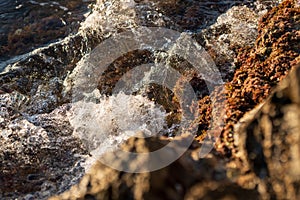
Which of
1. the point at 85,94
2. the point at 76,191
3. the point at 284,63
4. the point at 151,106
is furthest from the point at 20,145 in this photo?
the point at 284,63

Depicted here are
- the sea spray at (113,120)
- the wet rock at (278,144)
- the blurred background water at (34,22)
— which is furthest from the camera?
the blurred background water at (34,22)

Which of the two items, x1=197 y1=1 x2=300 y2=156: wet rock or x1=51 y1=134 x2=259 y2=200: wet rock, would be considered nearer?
x1=51 y1=134 x2=259 y2=200: wet rock

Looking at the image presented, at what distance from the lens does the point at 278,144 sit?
199 cm

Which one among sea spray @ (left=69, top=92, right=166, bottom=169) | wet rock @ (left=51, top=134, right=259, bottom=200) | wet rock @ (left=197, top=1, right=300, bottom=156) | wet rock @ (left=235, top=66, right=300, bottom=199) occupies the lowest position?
sea spray @ (left=69, top=92, right=166, bottom=169)

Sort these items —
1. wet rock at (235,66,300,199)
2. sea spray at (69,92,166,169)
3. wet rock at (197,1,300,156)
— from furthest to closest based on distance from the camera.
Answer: sea spray at (69,92,166,169) → wet rock at (197,1,300,156) → wet rock at (235,66,300,199)

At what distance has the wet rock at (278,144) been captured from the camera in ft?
6.30

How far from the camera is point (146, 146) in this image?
2.16 m

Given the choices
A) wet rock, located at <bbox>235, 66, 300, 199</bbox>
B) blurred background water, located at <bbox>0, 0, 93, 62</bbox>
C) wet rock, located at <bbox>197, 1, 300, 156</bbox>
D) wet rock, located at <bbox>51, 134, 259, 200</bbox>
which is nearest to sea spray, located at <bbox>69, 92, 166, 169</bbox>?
wet rock, located at <bbox>197, 1, 300, 156</bbox>

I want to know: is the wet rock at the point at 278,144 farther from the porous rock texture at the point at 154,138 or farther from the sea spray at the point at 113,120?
the sea spray at the point at 113,120

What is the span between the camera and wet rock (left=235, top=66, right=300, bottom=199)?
192 cm

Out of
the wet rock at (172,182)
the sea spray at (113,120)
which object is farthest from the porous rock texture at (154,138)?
the sea spray at (113,120)

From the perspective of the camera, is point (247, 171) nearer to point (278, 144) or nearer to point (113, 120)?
point (278, 144)

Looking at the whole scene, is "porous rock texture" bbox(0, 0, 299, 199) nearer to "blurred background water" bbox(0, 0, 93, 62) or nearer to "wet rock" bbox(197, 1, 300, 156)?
"wet rock" bbox(197, 1, 300, 156)

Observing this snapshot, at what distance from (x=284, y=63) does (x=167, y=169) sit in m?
2.31
